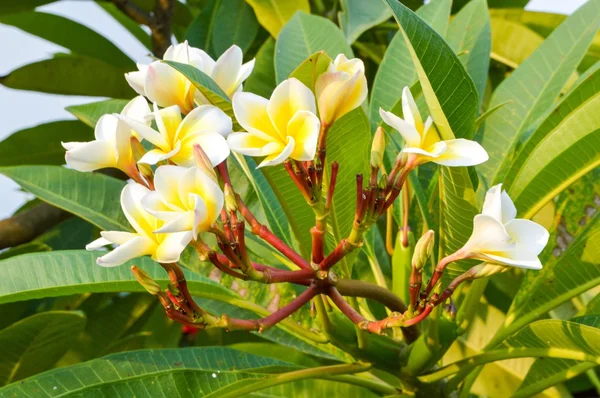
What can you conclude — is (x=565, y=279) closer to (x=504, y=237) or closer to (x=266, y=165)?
(x=504, y=237)

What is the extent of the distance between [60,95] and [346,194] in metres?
1.26

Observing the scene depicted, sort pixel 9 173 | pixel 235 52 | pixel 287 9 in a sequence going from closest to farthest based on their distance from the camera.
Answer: pixel 235 52, pixel 9 173, pixel 287 9

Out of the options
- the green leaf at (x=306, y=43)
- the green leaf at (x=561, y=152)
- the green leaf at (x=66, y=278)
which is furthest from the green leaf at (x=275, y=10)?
the green leaf at (x=66, y=278)

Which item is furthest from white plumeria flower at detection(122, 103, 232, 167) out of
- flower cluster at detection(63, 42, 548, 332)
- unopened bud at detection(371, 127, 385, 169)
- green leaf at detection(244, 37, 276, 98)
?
green leaf at detection(244, 37, 276, 98)

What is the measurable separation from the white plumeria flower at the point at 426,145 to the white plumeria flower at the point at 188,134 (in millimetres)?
150

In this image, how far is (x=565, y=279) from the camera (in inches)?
38.9

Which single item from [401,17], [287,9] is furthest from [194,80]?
[287,9]

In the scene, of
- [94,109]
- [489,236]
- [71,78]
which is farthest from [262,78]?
[489,236]

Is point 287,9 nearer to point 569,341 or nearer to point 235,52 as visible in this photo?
point 235,52

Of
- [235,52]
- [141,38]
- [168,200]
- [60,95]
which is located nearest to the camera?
[168,200]

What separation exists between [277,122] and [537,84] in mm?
677

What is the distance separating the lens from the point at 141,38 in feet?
7.59

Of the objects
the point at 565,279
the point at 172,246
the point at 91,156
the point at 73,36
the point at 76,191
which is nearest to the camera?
the point at 172,246

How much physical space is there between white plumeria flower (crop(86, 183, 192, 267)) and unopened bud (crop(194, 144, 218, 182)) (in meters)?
0.05
